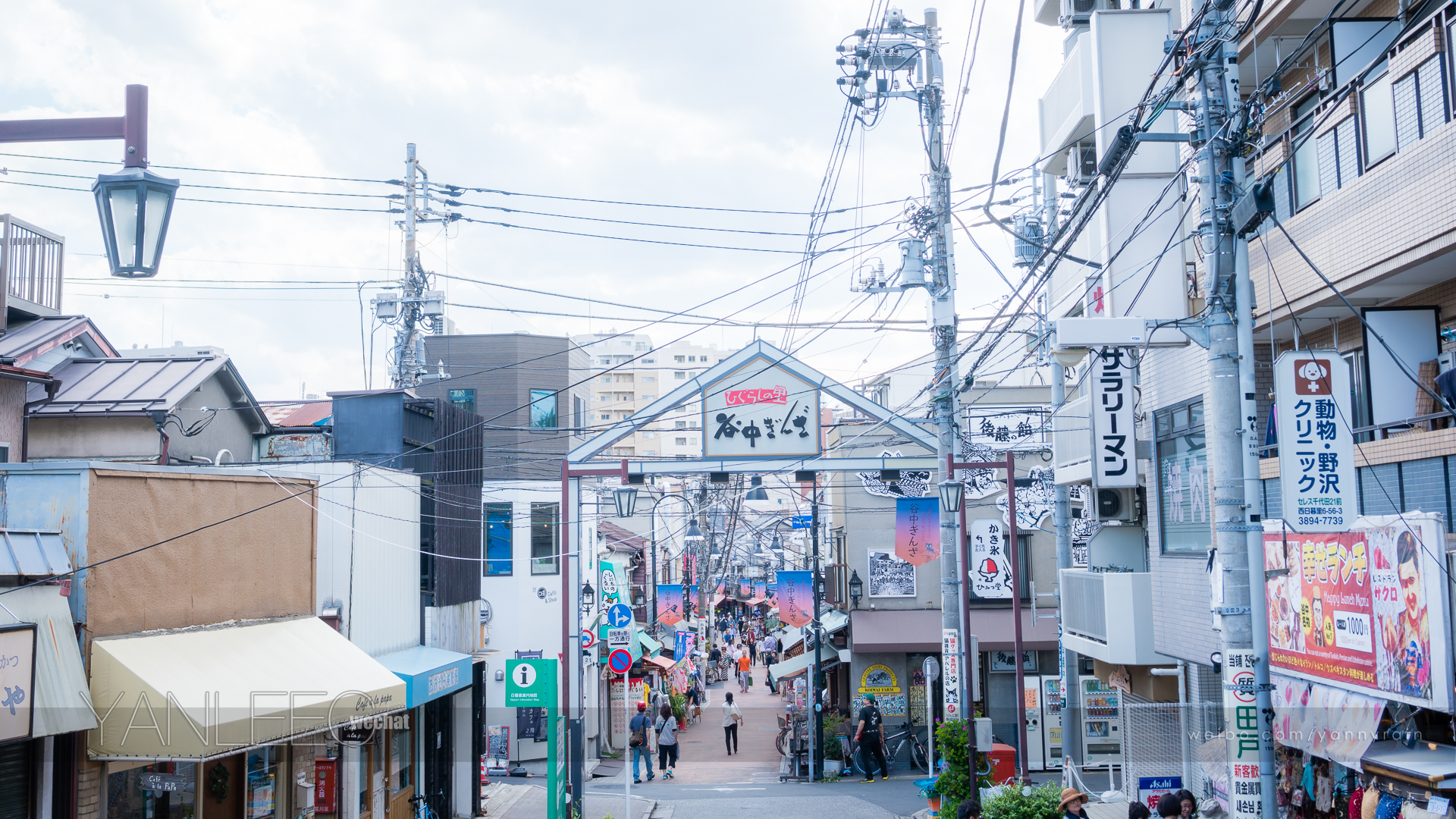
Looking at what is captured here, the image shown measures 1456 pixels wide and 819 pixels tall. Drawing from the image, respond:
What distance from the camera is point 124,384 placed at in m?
15.4

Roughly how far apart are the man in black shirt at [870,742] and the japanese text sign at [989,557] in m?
5.11

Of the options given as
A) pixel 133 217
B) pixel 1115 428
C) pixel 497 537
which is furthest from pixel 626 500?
pixel 133 217

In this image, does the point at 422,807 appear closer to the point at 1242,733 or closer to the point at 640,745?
the point at 640,745

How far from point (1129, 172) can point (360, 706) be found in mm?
13471

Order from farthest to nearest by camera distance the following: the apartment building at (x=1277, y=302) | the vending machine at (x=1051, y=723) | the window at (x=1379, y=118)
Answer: the vending machine at (x=1051, y=723)
the window at (x=1379, y=118)
the apartment building at (x=1277, y=302)

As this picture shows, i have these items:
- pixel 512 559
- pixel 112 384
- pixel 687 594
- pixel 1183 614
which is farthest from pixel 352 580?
pixel 687 594

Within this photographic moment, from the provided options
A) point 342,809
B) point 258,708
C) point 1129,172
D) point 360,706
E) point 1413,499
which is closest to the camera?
point 1413,499

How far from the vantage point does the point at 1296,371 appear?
930 cm

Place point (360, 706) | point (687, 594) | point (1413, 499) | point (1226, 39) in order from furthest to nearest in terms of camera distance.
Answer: point (687, 594) < point (360, 706) < point (1413, 499) < point (1226, 39)

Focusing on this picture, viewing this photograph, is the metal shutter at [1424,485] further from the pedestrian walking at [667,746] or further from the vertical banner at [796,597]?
the vertical banner at [796,597]

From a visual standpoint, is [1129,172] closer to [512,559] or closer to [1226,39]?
[1226,39]

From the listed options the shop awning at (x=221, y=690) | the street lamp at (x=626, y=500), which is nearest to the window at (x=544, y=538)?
the street lamp at (x=626, y=500)

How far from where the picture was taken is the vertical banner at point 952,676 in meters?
17.2

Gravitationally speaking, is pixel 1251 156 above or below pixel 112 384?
above
